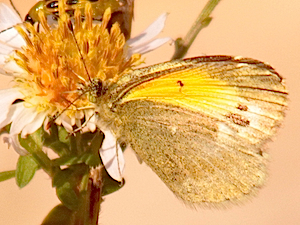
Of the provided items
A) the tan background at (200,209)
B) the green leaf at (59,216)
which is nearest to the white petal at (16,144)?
the green leaf at (59,216)

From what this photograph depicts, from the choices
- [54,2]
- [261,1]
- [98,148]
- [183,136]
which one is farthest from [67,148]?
[261,1]

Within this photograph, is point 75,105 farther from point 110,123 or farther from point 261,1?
point 261,1

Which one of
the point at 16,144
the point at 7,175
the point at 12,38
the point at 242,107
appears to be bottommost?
the point at 242,107

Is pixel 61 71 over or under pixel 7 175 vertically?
over

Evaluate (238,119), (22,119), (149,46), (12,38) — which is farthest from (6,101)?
(238,119)

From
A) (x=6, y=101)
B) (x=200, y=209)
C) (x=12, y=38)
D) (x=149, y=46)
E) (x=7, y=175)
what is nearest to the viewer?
(x=7, y=175)

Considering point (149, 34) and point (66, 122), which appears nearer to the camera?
point (66, 122)

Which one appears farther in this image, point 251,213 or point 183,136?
point 251,213

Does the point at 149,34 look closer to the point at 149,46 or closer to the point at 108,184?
the point at 149,46
